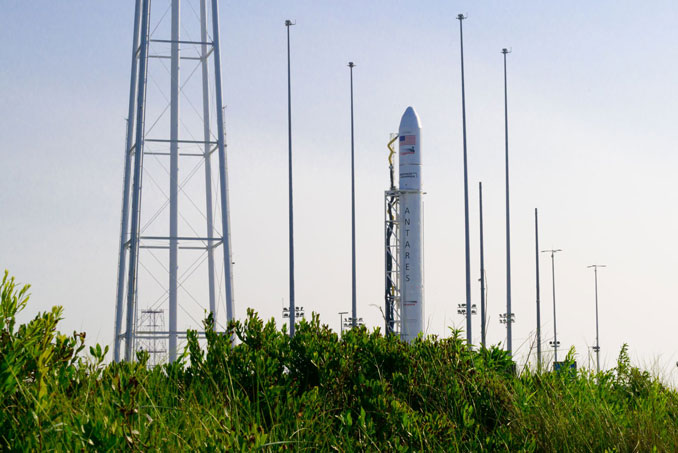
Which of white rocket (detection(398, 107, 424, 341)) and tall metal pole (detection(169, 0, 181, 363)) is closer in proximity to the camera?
tall metal pole (detection(169, 0, 181, 363))

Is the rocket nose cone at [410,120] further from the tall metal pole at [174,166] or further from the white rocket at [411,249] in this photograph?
the tall metal pole at [174,166]

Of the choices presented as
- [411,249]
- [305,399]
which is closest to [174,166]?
[411,249]

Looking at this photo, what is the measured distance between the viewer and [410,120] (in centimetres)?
Result: 3784

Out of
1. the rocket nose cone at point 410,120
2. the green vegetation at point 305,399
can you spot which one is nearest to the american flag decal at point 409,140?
the rocket nose cone at point 410,120

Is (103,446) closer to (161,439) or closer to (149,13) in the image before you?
(161,439)

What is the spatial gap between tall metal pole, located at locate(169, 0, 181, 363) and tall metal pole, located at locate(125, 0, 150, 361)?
4.90ft

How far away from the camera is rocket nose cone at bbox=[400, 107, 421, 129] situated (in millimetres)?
37750

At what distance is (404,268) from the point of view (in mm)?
36344

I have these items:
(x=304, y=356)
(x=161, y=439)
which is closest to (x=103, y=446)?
(x=161, y=439)

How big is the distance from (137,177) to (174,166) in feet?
9.41

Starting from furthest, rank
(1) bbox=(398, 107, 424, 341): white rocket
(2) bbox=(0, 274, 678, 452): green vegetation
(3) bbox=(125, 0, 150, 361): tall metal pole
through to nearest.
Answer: (1) bbox=(398, 107, 424, 341): white rocket < (3) bbox=(125, 0, 150, 361): tall metal pole < (2) bbox=(0, 274, 678, 452): green vegetation

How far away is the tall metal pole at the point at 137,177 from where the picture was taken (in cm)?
2256

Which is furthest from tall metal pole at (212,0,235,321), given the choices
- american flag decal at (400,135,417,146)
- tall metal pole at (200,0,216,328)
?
american flag decal at (400,135,417,146)

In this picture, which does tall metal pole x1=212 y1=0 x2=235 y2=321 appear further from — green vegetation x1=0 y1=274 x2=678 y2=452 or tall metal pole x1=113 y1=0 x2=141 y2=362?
green vegetation x1=0 y1=274 x2=678 y2=452
